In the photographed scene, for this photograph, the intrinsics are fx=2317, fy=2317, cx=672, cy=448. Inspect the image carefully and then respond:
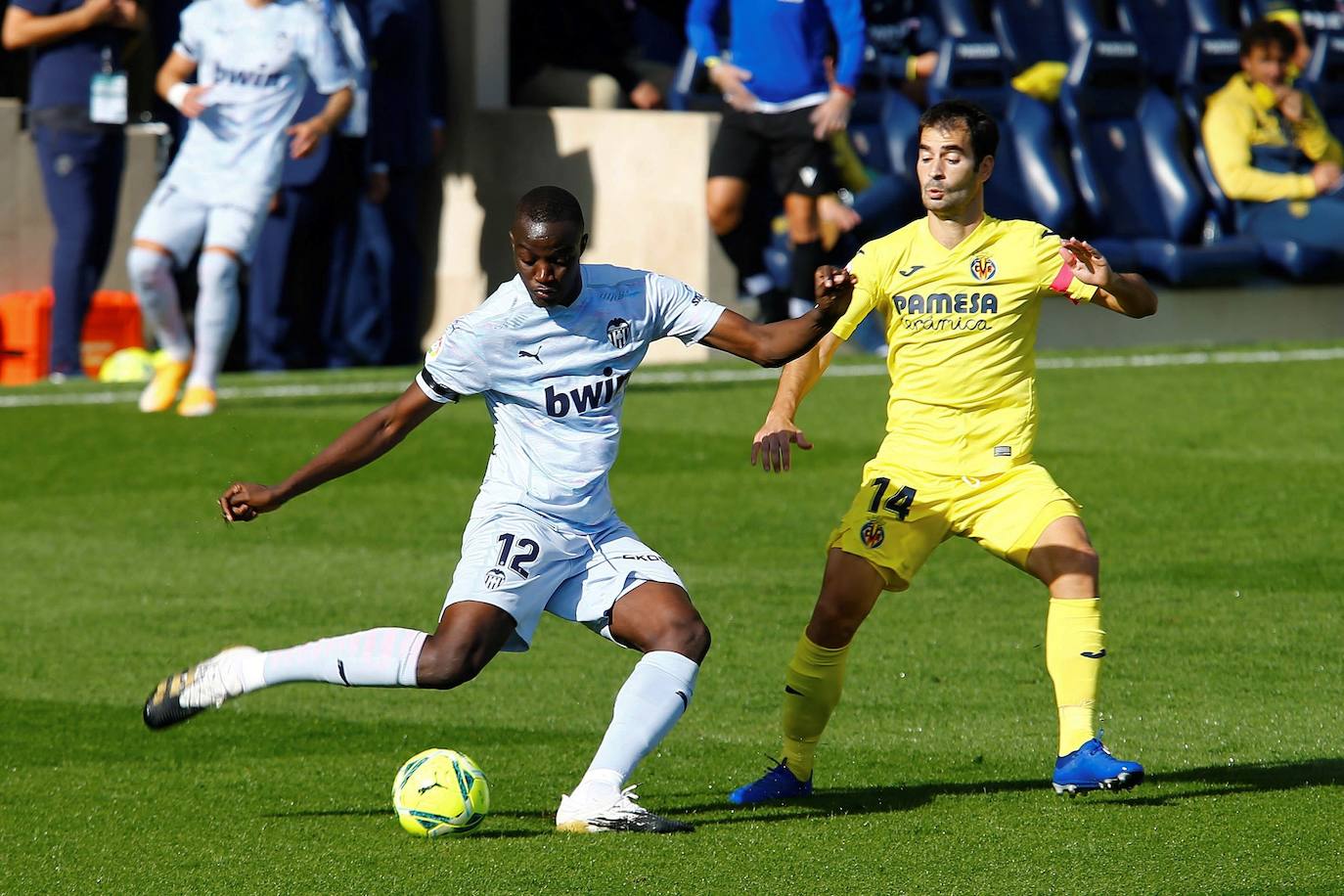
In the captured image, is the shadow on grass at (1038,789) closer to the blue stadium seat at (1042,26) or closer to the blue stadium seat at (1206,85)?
the blue stadium seat at (1206,85)

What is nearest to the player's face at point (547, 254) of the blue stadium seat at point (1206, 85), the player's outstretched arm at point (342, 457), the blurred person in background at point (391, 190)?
the player's outstretched arm at point (342, 457)

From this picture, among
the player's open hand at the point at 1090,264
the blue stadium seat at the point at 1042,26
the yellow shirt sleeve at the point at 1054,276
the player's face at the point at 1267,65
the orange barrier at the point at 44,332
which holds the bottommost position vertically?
the orange barrier at the point at 44,332

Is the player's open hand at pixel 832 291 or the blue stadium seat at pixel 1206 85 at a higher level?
the player's open hand at pixel 832 291

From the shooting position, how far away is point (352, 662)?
5.52 m

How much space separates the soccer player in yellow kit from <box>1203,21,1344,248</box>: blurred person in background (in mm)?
11252

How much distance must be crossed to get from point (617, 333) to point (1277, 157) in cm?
1240

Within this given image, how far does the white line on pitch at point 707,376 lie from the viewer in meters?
13.7

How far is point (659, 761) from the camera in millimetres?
6273

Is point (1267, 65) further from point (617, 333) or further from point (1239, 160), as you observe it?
point (617, 333)

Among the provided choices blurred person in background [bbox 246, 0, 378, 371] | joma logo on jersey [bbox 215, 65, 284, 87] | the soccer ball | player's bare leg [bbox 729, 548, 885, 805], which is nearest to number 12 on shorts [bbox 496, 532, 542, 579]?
the soccer ball

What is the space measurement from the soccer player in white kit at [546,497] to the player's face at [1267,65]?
1150 centimetres

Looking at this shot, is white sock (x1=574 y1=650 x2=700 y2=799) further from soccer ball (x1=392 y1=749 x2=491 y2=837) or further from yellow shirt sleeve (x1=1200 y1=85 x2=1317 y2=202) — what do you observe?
yellow shirt sleeve (x1=1200 y1=85 x2=1317 y2=202)

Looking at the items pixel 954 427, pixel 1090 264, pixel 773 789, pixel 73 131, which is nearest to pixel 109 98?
pixel 73 131

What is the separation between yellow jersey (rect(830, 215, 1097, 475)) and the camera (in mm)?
5836
